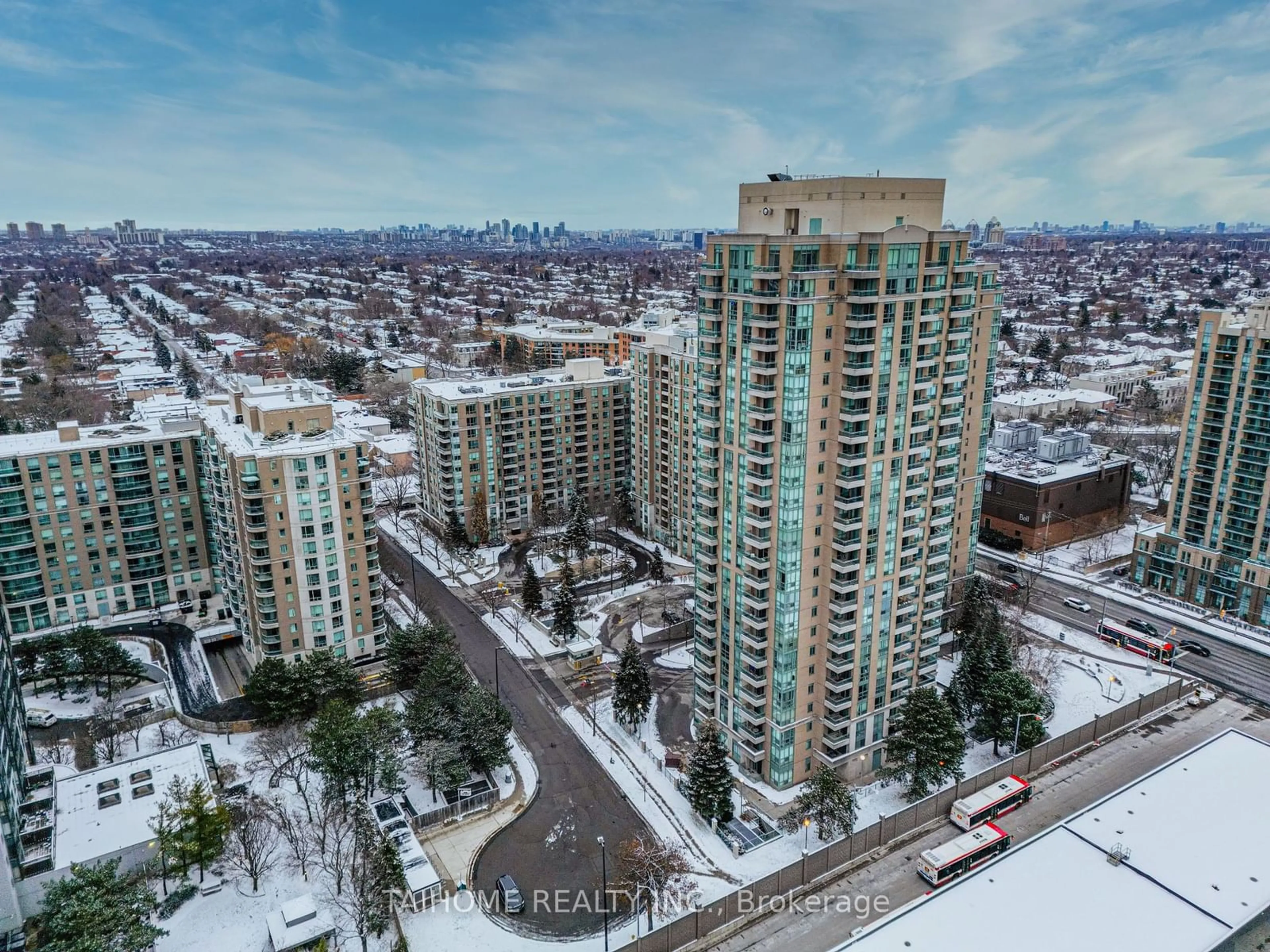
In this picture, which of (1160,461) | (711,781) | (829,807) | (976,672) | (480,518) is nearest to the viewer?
(829,807)

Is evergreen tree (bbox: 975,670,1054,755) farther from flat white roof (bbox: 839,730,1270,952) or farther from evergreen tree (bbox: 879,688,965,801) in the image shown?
flat white roof (bbox: 839,730,1270,952)

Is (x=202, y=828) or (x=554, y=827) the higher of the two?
(x=202, y=828)

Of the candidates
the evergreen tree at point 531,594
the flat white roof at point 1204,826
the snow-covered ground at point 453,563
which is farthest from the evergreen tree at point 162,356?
the flat white roof at point 1204,826

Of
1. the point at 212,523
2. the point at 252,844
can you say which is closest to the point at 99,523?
the point at 212,523

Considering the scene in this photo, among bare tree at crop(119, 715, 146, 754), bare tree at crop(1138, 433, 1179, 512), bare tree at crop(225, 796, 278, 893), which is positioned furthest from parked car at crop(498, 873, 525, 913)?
bare tree at crop(1138, 433, 1179, 512)

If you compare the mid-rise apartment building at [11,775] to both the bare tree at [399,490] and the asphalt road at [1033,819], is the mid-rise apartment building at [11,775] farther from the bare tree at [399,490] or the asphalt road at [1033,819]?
the bare tree at [399,490]

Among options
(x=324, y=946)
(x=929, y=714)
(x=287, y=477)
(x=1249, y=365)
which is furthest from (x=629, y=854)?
(x=1249, y=365)

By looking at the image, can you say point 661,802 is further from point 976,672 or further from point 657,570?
point 657,570
